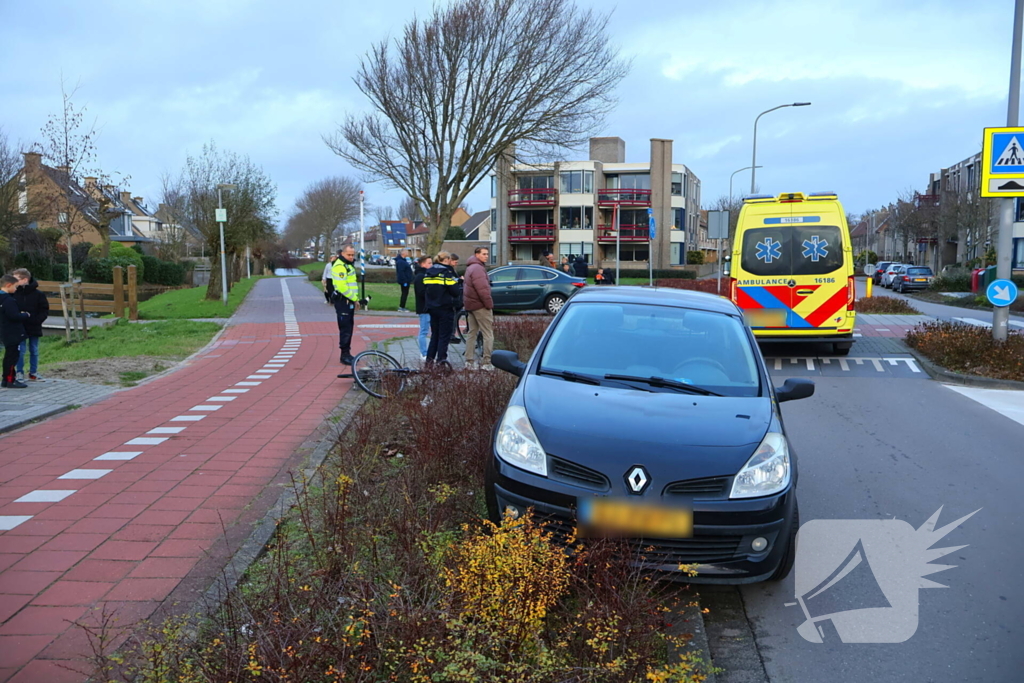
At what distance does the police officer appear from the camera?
1123 centimetres

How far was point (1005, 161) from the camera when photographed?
11.9 metres

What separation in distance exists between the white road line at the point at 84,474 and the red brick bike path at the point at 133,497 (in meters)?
0.02

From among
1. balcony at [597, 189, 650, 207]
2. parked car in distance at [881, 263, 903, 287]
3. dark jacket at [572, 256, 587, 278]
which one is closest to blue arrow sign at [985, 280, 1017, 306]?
dark jacket at [572, 256, 587, 278]

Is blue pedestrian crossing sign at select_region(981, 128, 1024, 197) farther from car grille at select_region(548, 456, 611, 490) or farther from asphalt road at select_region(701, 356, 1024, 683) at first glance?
car grille at select_region(548, 456, 611, 490)

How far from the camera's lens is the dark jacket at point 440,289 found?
36.6 ft

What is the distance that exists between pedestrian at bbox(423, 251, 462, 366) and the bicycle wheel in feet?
4.62

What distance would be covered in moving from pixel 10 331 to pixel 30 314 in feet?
2.09

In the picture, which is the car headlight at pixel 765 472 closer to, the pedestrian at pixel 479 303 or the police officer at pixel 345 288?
the pedestrian at pixel 479 303

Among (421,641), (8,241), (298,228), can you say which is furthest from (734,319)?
(298,228)

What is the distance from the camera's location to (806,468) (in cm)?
689

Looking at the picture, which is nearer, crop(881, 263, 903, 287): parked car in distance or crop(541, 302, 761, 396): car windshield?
crop(541, 302, 761, 396): car windshield

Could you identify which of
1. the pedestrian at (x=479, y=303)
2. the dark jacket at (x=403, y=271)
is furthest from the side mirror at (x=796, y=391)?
the dark jacket at (x=403, y=271)

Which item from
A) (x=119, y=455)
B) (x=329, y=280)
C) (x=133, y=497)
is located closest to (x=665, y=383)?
(x=133, y=497)

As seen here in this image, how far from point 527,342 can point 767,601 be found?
8037mm
